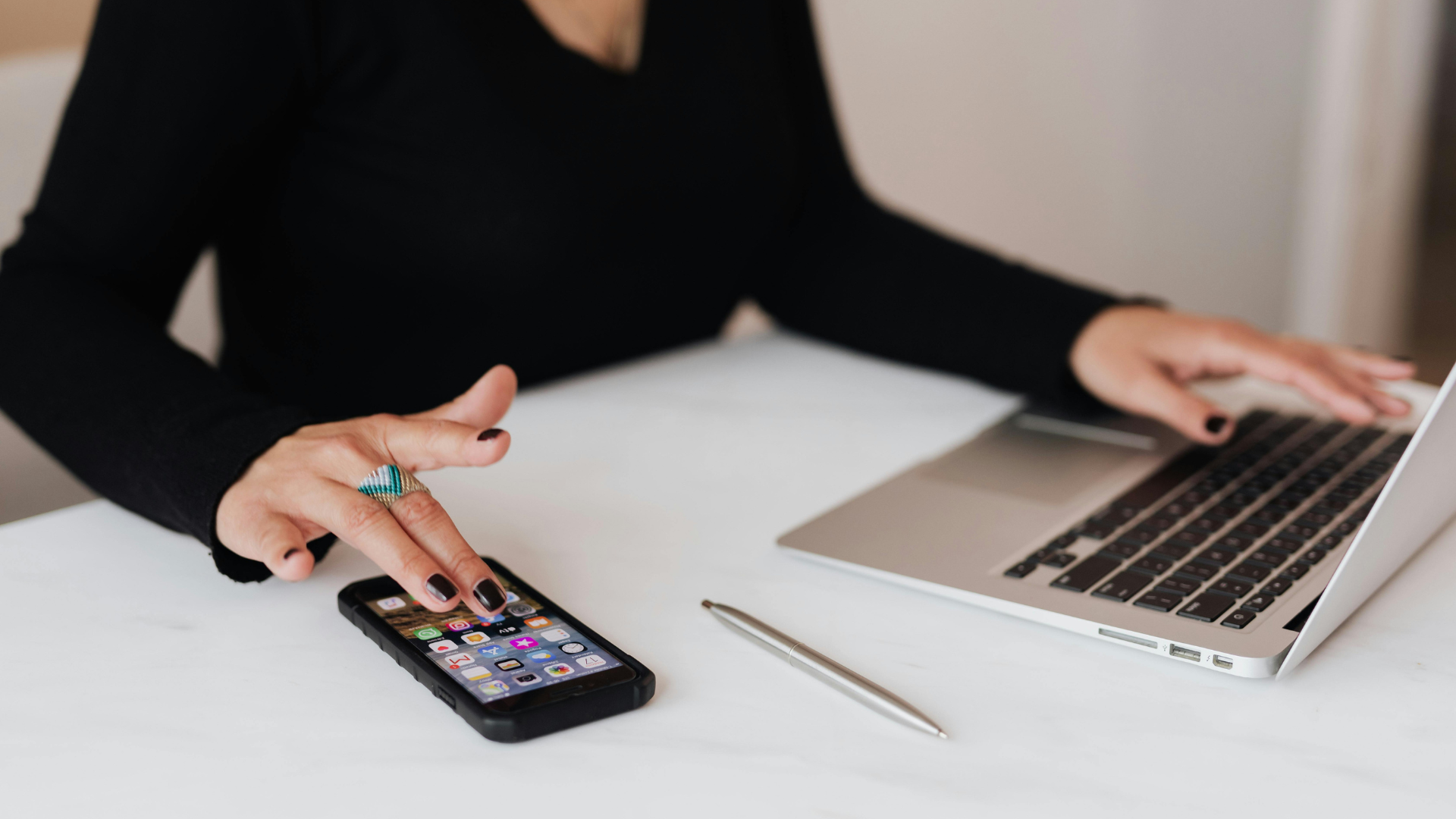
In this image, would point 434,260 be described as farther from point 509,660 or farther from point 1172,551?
point 1172,551

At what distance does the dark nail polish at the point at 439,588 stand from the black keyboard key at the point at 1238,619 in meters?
0.34

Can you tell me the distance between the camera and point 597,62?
908 mm

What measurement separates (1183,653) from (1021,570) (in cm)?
10

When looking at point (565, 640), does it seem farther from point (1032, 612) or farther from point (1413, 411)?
point (1413, 411)

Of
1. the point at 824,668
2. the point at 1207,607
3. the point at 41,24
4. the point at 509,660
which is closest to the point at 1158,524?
the point at 1207,607

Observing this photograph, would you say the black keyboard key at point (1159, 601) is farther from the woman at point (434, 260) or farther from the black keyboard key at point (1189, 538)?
the woman at point (434, 260)

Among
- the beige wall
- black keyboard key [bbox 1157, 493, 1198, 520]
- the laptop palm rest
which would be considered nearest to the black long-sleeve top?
the laptop palm rest

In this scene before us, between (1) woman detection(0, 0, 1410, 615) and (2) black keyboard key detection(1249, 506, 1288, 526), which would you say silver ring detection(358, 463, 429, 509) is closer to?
(1) woman detection(0, 0, 1410, 615)

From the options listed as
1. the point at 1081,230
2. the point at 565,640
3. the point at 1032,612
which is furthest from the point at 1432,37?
the point at 565,640

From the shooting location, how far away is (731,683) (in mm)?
508

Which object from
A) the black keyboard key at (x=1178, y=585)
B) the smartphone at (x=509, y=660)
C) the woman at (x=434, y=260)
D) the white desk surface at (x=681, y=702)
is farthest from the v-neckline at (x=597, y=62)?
the black keyboard key at (x=1178, y=585)

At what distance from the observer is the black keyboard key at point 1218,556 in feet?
1.92

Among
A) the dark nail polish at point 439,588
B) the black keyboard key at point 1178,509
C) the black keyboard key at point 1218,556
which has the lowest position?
the black keyboard key at point 1178,509

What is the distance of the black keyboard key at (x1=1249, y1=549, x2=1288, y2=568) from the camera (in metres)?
0.58
